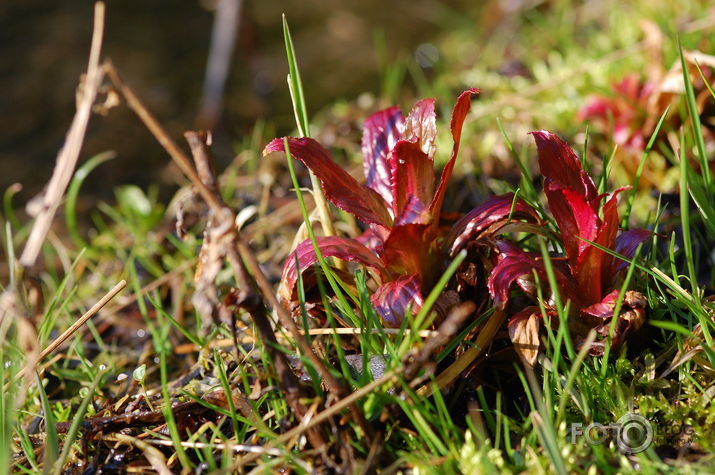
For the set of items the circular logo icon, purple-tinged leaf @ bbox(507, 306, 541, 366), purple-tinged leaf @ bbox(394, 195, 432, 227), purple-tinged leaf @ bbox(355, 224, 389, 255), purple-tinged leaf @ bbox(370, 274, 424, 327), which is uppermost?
purple-tinged leaf @ bbox(394, 195, 432, 227)

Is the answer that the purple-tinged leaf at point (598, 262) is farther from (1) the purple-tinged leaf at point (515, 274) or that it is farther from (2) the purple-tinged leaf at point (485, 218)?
(2) the purple-tinged leaf at point (485, 218)

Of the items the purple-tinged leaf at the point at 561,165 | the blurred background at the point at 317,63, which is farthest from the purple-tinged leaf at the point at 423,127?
the blurred background at the point at 317,63

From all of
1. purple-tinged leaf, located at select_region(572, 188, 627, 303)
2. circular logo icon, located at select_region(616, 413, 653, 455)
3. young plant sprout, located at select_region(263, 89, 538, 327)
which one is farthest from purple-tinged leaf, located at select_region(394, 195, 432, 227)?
circular logo icon, located at select_region(616, 413, 653, 455)

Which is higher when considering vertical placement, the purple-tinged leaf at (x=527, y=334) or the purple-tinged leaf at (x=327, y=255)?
the purple-tinged leaf at (x=327, y=255)

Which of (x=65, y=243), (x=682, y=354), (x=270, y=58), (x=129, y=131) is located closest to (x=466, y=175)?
(x=682, y=354)

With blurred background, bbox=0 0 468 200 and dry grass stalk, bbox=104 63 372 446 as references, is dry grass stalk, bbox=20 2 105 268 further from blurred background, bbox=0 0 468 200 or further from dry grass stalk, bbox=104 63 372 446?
blurred background, bbox=0 0 468 200

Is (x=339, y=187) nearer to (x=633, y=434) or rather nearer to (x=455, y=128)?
(x=455, y=128)
